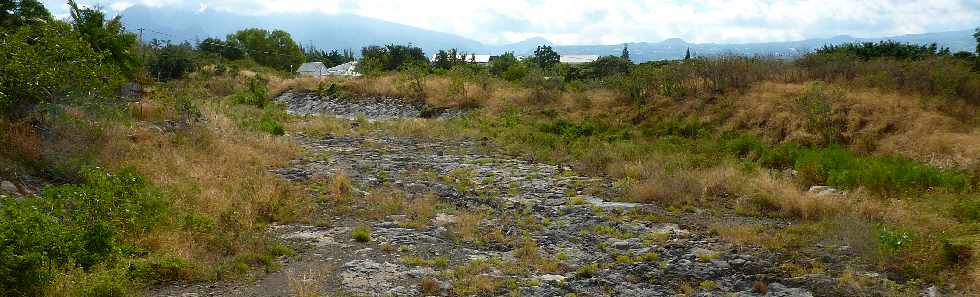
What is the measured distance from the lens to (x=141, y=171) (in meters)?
11.5

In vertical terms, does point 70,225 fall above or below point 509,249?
above

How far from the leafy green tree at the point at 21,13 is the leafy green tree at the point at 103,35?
170cm

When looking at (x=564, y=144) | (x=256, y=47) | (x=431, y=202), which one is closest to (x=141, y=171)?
(x=431, y=202)

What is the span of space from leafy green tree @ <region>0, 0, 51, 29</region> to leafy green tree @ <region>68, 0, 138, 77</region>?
1.70 m

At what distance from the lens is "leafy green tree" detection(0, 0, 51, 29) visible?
A: 1561 centimetres

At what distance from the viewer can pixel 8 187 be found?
29.3ft

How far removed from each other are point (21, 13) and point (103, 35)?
131 inches

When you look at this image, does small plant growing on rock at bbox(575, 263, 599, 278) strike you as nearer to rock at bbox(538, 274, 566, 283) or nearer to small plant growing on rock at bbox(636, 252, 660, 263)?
rock at bbox(538, 274, 566, 283)

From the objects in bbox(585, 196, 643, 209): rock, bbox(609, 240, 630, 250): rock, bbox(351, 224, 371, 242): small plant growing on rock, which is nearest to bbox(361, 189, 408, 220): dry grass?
bbox(351, 224, 371, 242): small plant growing on rock

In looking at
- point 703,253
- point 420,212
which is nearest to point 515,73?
point 420,212

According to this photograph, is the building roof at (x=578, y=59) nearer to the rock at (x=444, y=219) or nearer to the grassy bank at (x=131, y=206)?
the grassy bank at (x=131, y=206)

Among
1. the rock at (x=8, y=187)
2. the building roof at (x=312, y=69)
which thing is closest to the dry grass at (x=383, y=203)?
the rock at (x=8, y=187)

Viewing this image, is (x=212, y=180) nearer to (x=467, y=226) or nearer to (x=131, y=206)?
(x=131, y=206)

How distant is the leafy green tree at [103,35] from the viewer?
776 inches
